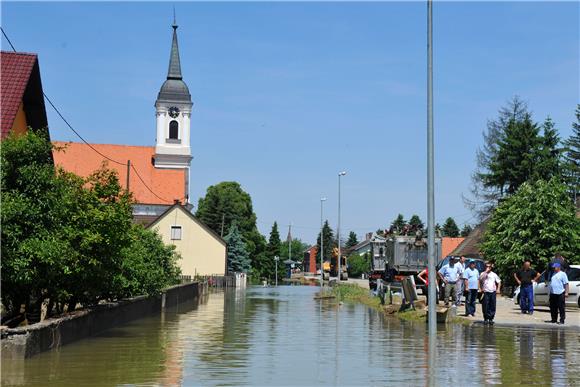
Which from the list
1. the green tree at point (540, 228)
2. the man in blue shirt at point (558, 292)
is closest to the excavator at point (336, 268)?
the green tree at point (540, 228)

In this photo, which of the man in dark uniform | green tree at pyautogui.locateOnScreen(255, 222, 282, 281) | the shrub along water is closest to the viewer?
the shrub along water

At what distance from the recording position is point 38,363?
14188 millimetres

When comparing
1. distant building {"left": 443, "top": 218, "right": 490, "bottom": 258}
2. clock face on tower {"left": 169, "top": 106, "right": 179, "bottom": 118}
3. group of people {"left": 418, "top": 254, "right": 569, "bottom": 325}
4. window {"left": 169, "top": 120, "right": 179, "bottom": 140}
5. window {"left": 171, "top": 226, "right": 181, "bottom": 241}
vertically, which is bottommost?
group of people {"left": 418, "top": 254, "right": 569, "bottom": 325}

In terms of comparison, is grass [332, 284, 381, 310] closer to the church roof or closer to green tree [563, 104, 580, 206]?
green tree [563, 104, 580, 206]

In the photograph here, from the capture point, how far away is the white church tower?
335 ft

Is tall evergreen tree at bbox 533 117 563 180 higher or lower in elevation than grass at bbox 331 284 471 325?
higher

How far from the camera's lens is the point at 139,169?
9894cm

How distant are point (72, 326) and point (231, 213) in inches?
4053

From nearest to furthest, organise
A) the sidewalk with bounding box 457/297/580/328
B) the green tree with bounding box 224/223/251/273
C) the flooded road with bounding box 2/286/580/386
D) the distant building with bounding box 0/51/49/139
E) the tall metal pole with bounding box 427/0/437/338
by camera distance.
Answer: the flooded road with bounding box 2/286/580/386 < the tall metal pole with bounding box 427/0/437/338 < the sidewalk with bounding box 457/297/580/328 < the distant building with bounding box 0/51/49/139 < the green tree with bounding box 224/223/251/273

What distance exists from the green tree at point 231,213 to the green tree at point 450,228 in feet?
160

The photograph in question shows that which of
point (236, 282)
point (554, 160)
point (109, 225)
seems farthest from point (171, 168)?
point (109, 225)

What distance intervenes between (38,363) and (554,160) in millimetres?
45624

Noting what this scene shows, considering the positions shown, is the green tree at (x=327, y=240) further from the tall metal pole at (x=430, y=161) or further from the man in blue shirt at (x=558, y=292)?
the tall metal pole at (x=430, y=161)

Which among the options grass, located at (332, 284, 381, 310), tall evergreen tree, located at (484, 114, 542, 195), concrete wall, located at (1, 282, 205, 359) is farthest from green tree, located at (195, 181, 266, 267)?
concrete wall, located at (1, 282, 205, 359)
